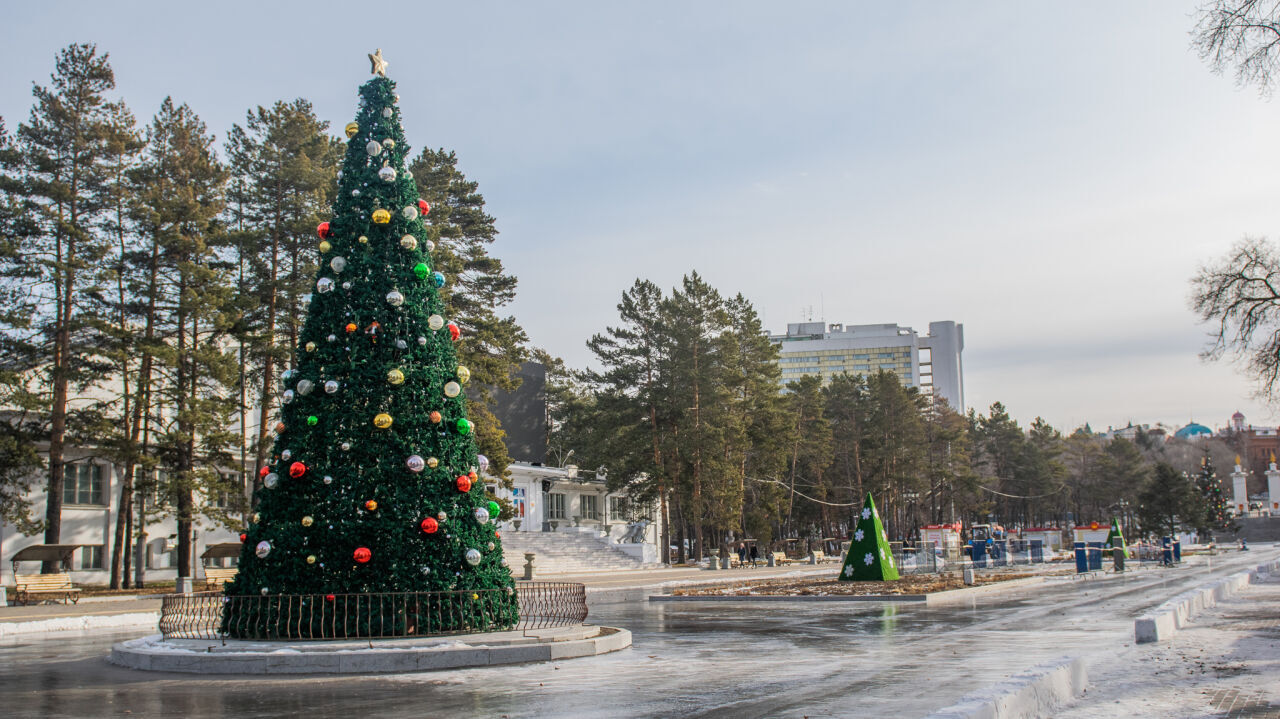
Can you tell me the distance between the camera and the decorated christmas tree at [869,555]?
28891 mm

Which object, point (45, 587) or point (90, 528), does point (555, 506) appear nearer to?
point (90, 528)

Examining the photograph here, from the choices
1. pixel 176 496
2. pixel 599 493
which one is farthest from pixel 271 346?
pixel 599 493

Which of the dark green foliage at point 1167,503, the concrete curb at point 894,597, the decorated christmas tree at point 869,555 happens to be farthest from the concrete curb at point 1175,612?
the dark green foliage at point 1167,503

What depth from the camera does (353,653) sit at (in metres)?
11.1

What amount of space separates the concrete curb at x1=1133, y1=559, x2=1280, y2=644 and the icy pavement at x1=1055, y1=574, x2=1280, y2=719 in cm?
17

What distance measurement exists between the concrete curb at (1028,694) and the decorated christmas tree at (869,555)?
19944 millimetres

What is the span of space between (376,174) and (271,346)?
73.1 feet

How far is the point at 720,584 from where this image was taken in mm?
33375

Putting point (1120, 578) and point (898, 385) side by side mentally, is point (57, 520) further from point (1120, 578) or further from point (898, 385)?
point (898, 385)

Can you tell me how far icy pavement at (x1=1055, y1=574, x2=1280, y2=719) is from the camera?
7871 millimetres

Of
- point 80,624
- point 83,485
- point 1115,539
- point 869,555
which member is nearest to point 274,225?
point 83,485

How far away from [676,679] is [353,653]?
3752 mm

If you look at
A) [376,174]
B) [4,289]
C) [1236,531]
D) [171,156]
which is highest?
[171,156]

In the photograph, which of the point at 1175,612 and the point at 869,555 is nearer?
the point at 1175,612
